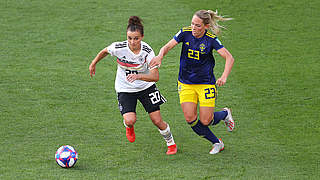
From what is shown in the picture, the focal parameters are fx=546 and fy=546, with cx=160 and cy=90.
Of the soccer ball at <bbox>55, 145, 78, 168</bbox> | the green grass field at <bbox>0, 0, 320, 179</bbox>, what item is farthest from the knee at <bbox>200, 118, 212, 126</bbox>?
the soccer ball at <bbox>55, 145, 78, 168</bbox>

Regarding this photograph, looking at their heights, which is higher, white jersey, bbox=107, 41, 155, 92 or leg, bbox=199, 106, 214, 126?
white jersey, bbox=107, 41, 155, 92

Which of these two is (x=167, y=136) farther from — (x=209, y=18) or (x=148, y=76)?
(x=209, y=18)

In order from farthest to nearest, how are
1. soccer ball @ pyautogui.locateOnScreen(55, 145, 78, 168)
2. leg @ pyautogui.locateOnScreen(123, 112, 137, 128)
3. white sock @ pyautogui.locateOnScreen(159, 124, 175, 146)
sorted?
white sock @ pyautogui.locateOnScreen(159, 124, 175, 146) < leg @ pyautogui.locateOnScreen(123, 112, 137, 128) < soccer ball @ pyautogui.locateOnScreen(55, 145, 78, 168)

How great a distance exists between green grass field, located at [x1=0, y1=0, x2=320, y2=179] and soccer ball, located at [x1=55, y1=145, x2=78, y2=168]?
0.10m

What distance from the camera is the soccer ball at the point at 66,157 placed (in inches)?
279

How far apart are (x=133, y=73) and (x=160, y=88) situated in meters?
2.81

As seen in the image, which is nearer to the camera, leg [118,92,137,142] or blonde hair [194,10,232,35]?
blonde hair [194,10,232,35]

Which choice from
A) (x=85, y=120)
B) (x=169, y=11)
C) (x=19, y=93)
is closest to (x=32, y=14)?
(x=169, y=11)

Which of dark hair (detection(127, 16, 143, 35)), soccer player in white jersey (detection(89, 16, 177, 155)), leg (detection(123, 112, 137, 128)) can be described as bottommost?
leg (detection(123, 112, 137, 128))

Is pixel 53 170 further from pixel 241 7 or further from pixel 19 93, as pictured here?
pixel 241 7

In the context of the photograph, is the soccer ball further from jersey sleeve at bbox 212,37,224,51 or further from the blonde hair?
the blonde hair

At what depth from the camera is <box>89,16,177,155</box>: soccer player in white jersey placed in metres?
7.29

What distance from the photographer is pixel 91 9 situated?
47.5 ft

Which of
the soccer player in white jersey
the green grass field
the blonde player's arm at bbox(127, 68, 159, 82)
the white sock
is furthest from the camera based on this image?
the white sock
